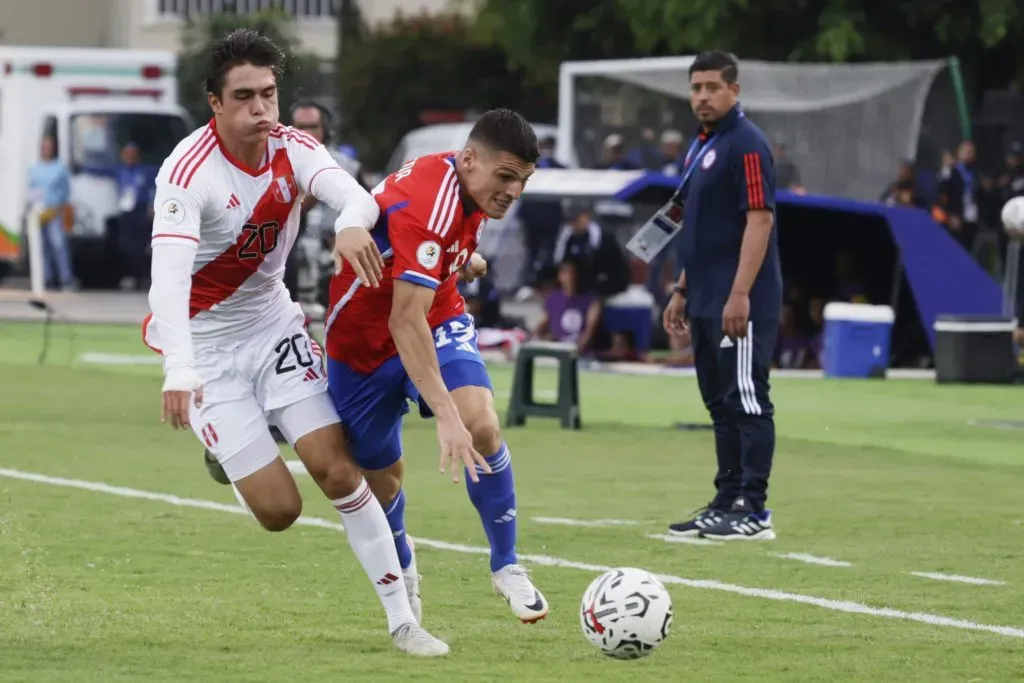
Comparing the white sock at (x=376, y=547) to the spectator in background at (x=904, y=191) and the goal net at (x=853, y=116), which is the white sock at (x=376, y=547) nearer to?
the spectator in background at (x=904, y=191)

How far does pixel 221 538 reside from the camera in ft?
34.1

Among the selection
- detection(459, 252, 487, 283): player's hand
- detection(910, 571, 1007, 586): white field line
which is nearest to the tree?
detection(910, 571, 1007, 586): white field line

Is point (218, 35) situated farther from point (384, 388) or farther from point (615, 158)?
point (384, 388)

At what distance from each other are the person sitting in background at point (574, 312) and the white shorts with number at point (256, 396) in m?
14.5

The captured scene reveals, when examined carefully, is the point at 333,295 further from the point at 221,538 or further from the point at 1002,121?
the point at 1002,121

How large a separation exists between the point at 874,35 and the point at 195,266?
83.3 feet

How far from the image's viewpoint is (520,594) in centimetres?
793

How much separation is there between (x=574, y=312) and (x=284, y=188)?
14.9 m

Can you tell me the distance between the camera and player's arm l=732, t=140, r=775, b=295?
10586 millimetres

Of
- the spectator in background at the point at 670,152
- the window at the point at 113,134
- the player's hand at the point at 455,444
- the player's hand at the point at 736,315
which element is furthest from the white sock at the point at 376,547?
the window at the point at 113,134

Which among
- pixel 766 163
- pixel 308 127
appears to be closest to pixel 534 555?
pixel 766 163

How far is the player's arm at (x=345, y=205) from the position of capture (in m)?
7.27

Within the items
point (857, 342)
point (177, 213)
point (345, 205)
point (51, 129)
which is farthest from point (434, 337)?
point (51, 129)

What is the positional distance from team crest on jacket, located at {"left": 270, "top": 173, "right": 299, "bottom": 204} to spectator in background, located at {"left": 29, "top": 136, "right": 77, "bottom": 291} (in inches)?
858
